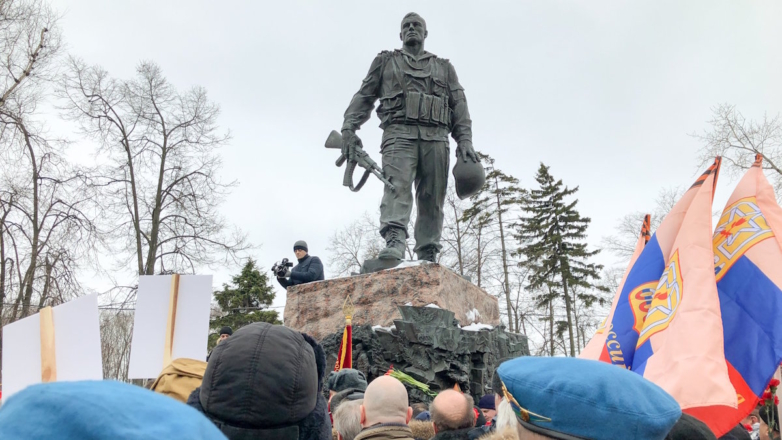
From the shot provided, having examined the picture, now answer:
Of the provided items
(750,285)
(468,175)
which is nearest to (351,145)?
(468,175)

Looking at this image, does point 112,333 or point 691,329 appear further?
point 112,333

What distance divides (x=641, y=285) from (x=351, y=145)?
154 inches

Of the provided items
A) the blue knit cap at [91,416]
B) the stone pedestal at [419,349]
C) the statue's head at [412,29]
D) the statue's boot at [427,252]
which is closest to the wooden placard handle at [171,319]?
the blue knit cap at [91,416]

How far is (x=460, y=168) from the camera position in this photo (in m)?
6.94

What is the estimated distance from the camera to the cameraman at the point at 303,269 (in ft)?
22.9

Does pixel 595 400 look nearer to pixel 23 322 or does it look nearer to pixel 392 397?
pixel 392 397

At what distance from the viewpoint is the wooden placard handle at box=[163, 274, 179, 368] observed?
8.13ft

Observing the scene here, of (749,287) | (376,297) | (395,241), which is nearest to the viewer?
(749,287)

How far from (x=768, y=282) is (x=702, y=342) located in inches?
22.7

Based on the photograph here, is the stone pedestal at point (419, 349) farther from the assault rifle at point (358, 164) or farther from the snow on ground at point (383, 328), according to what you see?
the assault rifle at point (358, 164)

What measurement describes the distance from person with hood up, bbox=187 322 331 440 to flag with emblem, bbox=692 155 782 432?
1.96 m

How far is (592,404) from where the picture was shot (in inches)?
54.1

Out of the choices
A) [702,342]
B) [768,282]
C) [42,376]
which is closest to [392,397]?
[42,376]

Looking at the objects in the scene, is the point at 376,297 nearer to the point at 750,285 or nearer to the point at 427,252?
the point at 427,252
